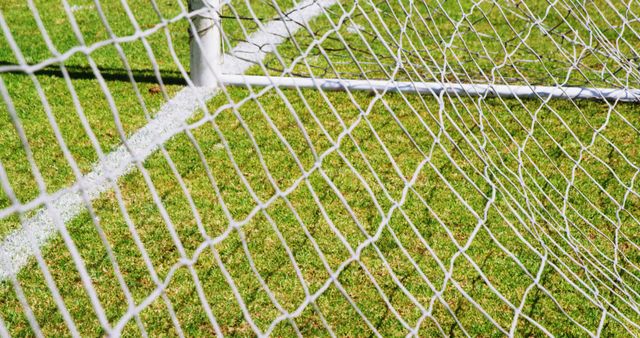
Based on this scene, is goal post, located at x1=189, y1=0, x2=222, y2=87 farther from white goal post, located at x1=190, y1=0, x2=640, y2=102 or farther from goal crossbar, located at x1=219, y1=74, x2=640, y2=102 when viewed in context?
goal crossbar, located at x1=219, y1=74, x2=640, y2=102

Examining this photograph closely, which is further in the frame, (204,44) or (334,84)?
(334,84)

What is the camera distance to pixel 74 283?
2.47 metres

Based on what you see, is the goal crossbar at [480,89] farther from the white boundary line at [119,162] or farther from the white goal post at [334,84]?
the white boundary line at [119,162]

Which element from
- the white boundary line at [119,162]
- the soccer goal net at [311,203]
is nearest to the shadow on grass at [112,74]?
the soccer goal net at [311,203]

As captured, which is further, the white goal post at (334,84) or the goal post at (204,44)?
the white goal post at (334,84)

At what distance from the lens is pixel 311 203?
296 centimetres

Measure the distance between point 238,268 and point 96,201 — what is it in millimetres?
731

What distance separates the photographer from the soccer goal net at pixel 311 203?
2.22 meters

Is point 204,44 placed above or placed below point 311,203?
above

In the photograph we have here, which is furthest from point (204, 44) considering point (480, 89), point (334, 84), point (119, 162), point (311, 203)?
point (480, 89)

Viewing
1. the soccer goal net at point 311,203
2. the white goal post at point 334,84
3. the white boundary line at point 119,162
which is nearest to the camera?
the soccer goal net at point 311,203

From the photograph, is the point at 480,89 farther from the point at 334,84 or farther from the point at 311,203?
the point at 311,203

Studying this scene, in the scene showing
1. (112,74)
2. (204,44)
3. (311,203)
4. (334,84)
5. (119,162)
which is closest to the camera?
(311,203)

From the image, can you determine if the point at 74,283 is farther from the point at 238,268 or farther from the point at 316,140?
the point at 316,140
